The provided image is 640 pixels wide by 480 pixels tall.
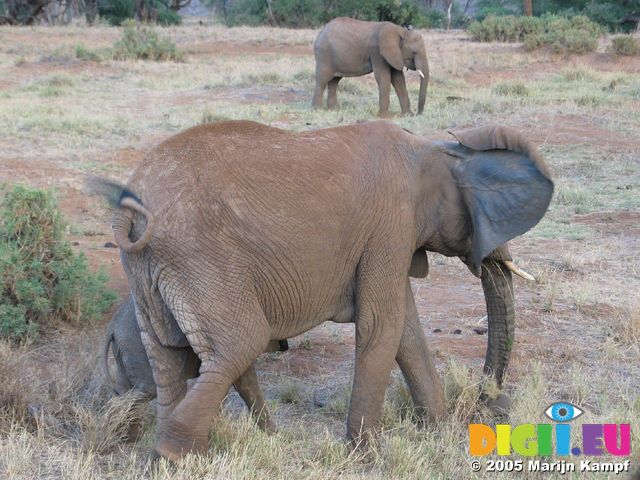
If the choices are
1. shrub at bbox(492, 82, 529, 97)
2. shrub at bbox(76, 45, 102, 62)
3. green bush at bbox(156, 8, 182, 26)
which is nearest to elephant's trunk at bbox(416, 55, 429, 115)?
shrub at bbox(492, 82, 529, 97)

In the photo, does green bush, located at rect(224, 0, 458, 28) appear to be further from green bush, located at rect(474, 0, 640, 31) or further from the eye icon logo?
the eye icon logo

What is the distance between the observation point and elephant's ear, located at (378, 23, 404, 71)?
16.5 m

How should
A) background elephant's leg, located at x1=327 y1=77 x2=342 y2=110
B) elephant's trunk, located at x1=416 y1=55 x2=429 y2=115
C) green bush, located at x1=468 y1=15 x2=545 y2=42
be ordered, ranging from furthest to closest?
green bush, located at x1=468 y1=15 x2=545 y2=42 < background elephant's leg, located at x1=327 y1=77 x2=342 y2=110 < elephant's trunk, located at x1=416 y1=55 x2=429 y2=115

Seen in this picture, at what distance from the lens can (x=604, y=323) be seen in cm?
695

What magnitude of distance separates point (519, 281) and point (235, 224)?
4.07m

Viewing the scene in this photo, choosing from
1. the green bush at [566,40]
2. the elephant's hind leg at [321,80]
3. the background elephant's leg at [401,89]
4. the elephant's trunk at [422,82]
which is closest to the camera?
the elephant's trunk at [422,82]

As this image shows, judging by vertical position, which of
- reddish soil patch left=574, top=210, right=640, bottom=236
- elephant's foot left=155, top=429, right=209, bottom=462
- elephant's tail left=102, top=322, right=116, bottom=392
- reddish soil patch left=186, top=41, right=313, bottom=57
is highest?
reddish soil patch left=186, top=41, right=313, bottom=57

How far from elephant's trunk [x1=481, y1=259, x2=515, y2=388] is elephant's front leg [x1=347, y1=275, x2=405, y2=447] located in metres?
0.60

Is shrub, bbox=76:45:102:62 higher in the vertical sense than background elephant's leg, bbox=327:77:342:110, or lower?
higher

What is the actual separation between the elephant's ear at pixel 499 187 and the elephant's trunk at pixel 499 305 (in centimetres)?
32

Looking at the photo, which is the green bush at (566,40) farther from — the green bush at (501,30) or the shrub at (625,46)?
the green bush at (501,30)

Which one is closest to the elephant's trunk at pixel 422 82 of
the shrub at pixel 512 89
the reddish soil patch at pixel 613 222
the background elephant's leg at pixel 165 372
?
the shrub at pixel 512 89

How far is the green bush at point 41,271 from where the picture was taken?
21.7ft

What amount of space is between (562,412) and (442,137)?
9109 millimetres
